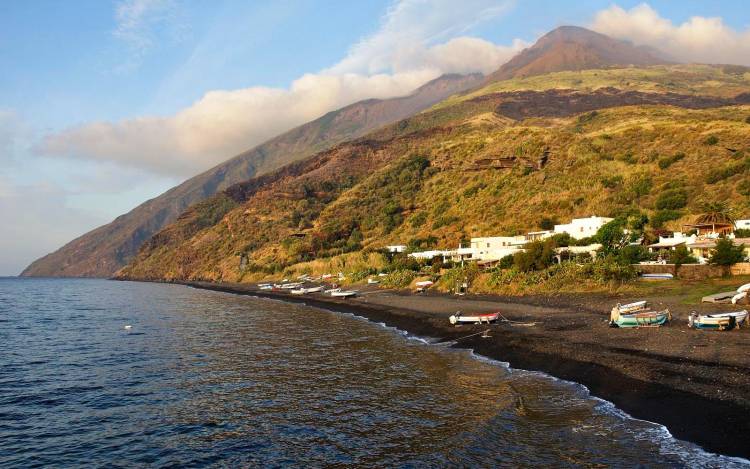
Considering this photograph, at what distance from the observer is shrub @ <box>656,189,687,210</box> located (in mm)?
74438

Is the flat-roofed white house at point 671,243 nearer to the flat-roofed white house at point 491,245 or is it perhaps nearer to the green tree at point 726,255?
the green tree at point 726,255

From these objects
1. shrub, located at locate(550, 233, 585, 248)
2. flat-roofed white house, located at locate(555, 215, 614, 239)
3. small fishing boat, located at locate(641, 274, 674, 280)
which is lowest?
small fishing boat, located at locate(641, 274, 674, 280)

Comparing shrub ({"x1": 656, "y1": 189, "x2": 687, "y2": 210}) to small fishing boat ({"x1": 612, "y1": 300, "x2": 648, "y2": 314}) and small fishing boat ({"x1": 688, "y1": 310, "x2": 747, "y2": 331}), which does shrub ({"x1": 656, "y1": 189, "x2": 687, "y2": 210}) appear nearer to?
small fishing boat ({"x1": 612, "y1": 300, "x2": 648, "y2": 314})

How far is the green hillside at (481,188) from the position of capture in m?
85.6

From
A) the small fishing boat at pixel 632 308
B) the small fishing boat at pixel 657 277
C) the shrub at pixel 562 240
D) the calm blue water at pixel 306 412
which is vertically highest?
the shrub at pixel 562 240

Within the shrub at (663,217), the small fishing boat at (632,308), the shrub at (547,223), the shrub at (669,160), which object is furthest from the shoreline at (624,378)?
the shrub at (669,160)

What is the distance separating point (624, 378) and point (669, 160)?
8782 centimetres

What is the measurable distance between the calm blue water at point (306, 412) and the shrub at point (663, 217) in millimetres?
52610

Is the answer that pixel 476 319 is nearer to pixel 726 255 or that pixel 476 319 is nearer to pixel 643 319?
pixel 643 319

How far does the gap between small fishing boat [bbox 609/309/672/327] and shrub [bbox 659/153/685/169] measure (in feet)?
251

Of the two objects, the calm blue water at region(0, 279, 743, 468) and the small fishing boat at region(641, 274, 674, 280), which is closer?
the calm blue water at region(0, 279, 743, 468)

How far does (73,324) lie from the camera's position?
48.9m

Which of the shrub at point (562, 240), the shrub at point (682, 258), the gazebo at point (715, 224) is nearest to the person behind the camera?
the shrub at point (682, 258)

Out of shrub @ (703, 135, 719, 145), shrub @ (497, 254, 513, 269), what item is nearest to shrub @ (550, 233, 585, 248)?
shrub @ (497, 254, 513, 269)
